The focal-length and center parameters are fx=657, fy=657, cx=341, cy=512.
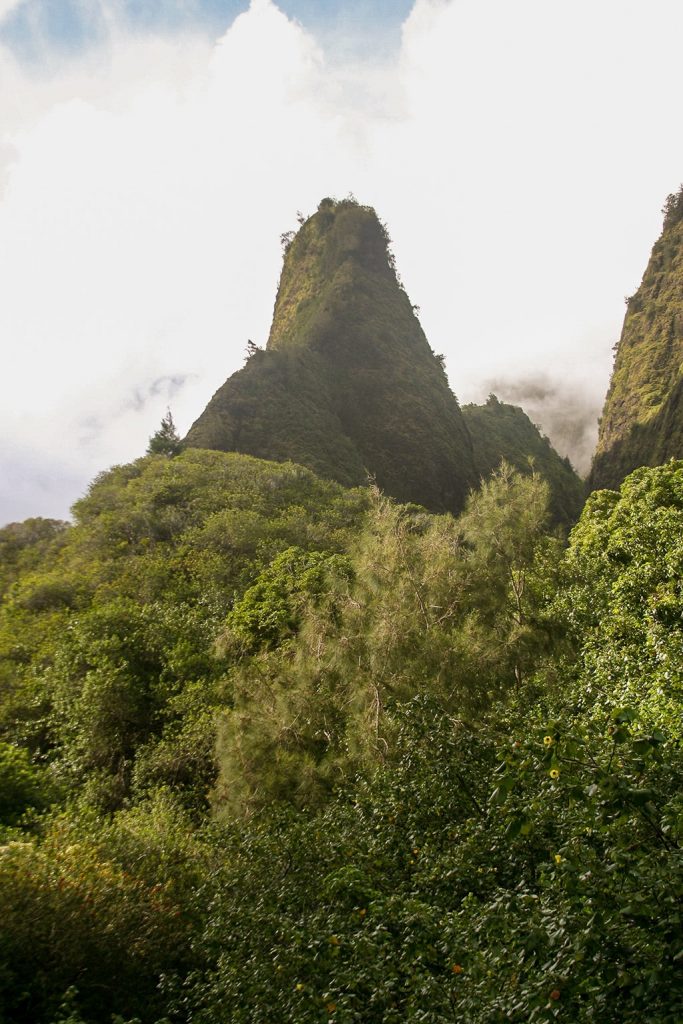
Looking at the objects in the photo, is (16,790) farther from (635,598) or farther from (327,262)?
(327,262)

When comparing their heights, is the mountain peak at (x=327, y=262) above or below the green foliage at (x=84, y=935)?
above

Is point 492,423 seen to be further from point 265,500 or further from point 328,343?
point 265,500

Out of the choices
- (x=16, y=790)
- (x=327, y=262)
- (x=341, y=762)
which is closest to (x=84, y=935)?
(x=341, y=762)

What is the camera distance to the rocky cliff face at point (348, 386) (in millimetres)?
53562

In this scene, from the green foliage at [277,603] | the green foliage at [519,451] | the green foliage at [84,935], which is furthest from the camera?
the green foliage at [519,451]

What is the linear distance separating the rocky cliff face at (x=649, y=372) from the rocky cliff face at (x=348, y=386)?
43.9ft

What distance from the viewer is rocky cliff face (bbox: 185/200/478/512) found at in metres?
53.6

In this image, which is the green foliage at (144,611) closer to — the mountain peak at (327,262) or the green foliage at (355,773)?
the green foliage at (355,773)

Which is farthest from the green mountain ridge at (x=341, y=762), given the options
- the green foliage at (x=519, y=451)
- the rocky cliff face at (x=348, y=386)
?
the green foliage at (x=519, y=451)

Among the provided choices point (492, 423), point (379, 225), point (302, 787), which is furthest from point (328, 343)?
point (302, 787)

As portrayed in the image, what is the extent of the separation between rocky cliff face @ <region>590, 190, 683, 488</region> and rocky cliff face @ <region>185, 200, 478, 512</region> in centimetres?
1338

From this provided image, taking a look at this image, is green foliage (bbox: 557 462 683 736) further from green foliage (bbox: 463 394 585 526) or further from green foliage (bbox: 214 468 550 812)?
green foliage (bbox: 463 394 585 526)

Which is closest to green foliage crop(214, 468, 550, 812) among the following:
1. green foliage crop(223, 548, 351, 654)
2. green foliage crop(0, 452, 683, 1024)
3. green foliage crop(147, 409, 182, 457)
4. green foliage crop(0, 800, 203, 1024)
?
green foliage crop(0, 452, 683, 1024)

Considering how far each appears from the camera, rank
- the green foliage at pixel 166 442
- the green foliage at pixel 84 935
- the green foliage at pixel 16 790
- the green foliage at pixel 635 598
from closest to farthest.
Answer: the green foliage at pixel 84 935 < the green foliage at pixel 635 598 < the green foliage at pixel 16 790 < the green foliage at pixel 166 442
